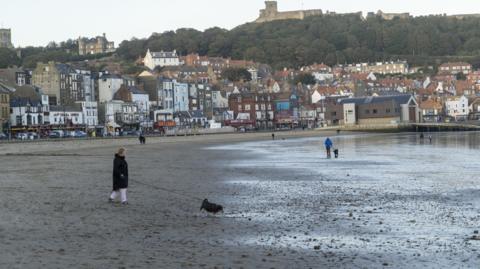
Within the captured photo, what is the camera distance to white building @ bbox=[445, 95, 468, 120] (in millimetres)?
136375

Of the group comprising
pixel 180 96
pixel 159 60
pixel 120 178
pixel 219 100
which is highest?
pixel 159 60

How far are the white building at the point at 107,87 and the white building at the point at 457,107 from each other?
206 ft

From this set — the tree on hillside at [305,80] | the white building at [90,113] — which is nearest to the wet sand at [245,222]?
the white building at [90,113]

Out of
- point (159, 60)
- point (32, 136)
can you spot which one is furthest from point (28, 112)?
point (159, 60)

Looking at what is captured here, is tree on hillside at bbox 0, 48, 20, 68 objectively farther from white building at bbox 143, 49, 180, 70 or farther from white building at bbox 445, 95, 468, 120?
white building at bbox 445, 95, 468, 120

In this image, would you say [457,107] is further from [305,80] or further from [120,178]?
[120,178]

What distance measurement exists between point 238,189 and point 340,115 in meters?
93.4

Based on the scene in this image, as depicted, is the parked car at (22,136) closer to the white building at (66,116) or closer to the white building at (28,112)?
the white building at (28,112)

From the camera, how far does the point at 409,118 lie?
355 feet

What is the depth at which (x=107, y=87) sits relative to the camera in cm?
10694

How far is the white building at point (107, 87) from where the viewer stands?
10681 cm

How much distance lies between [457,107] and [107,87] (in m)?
65.9

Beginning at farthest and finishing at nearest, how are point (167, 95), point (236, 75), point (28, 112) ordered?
point (236, 75), point (167, 95), point (28, 112)

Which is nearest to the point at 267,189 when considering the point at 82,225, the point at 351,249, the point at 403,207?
the point at 403,207
